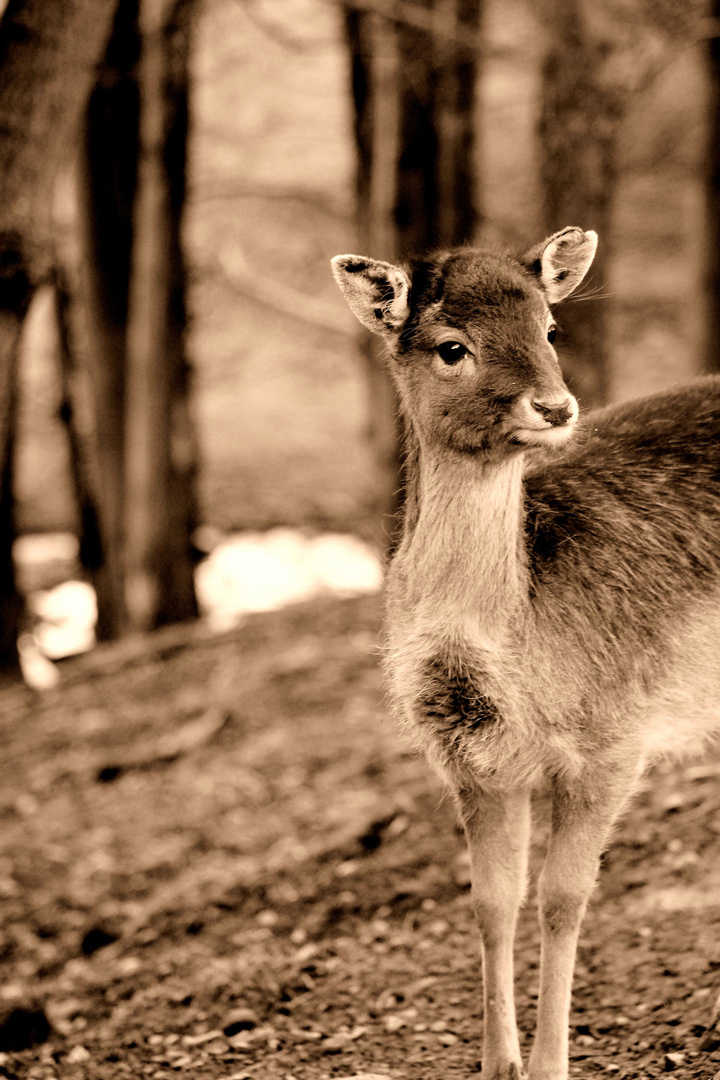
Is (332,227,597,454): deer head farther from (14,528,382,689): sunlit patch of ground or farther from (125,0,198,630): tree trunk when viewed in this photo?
(14,528,382,689): sunlit patch of ground

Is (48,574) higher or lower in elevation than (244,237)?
lower

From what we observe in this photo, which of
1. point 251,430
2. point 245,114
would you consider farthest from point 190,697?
point 251,430

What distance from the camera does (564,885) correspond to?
13.9ft

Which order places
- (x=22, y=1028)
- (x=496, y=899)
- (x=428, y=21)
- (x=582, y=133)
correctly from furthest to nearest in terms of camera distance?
(x=428, y=21), (x=582, y=133), (x=22, y=1028), (x=496, y=899)

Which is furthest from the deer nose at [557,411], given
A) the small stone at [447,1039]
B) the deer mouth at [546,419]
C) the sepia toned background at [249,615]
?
the small stone at [447,1039]

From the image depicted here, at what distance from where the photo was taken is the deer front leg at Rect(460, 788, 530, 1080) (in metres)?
4.49

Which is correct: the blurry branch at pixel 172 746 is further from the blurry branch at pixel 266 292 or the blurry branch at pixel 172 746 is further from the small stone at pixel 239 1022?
the blurry branch at pixel 266 292

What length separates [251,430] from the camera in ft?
77.6

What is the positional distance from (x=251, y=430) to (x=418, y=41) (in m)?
13.1

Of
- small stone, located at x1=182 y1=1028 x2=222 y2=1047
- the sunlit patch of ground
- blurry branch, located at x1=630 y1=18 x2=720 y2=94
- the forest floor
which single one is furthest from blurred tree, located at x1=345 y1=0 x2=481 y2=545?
small stone, located at x1=182 y1=1028 x2=222 y2=1047

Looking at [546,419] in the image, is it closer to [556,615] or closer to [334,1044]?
[556,615]

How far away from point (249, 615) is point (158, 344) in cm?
258

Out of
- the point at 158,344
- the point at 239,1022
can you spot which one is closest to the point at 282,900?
the point at 239,1022

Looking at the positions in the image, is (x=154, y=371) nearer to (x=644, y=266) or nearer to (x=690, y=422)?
(x=690, y=422)
